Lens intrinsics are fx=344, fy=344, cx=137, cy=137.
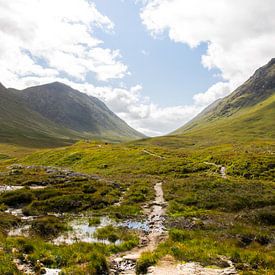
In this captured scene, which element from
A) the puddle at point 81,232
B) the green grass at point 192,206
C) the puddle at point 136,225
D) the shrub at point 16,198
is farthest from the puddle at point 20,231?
the shrub at point 16,198

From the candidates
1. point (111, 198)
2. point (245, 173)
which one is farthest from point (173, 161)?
point (111, 198)

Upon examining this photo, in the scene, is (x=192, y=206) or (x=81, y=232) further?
(x=192, y=206)

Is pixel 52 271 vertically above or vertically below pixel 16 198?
below

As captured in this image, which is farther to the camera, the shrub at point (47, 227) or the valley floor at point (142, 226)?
the shrub at point (47, 227)

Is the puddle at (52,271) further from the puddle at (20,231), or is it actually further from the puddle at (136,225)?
the puddle at (136,225)

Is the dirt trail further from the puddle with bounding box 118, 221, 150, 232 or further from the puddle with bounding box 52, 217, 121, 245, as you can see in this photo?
the puddle with bounding box 52, 217, 121, 245

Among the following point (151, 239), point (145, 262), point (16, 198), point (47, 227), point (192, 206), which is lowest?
point (151, 239)

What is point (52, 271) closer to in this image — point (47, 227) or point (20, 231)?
point (47, 227)

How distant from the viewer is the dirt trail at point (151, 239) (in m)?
18.1

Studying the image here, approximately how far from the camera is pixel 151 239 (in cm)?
2395

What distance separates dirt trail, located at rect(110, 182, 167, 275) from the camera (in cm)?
1809

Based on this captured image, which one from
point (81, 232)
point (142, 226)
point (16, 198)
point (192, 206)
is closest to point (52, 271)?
point (81, 232)

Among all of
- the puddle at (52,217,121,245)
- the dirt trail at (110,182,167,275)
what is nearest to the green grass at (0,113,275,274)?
the dirt trail at (110,182,167,275)

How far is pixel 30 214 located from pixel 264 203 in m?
24.2
